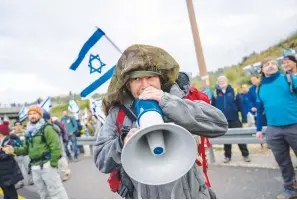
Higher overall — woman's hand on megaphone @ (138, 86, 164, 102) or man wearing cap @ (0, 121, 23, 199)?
woman's hand on megaphone @ (138, 86, 164, 102)

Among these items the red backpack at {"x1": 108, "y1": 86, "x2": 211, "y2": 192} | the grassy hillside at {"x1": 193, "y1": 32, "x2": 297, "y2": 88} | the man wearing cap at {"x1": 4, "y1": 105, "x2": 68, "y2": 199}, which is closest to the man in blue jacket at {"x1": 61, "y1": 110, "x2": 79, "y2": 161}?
the man wearing cap at {"x1": 4, "y1": 105, "x2": 68, "y2": 199}

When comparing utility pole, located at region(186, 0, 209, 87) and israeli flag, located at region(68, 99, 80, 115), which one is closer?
utility pole, located at region(186, 0, 209, 87)

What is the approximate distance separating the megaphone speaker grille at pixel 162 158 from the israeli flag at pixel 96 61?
114 inches

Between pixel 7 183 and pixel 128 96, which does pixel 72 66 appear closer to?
pixel 7 183

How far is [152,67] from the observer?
1.52 meters

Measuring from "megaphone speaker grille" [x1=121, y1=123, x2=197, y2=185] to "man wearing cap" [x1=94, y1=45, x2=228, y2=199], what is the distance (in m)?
0.09

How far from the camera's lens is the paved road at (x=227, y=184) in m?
4.13

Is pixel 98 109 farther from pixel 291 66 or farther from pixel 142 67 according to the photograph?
pixel 142 67

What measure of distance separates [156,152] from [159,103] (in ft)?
0.79

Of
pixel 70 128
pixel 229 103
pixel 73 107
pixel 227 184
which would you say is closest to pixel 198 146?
pixel 227 184

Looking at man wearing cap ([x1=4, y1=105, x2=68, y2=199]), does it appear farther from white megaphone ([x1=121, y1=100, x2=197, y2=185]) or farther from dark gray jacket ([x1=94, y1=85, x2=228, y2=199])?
white megaphone ([x1=121, y1=100, x2=197, y2=185])

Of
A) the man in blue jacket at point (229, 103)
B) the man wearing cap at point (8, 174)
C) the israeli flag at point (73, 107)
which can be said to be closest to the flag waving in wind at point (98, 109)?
the man wearing cap at point (8, 174)

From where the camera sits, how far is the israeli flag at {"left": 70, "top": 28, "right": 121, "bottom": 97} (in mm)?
4145

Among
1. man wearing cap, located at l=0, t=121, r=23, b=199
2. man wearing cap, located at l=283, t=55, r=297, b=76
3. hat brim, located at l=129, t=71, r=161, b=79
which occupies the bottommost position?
man wearing cap, located at l=0, t=121, r=23, b=199
